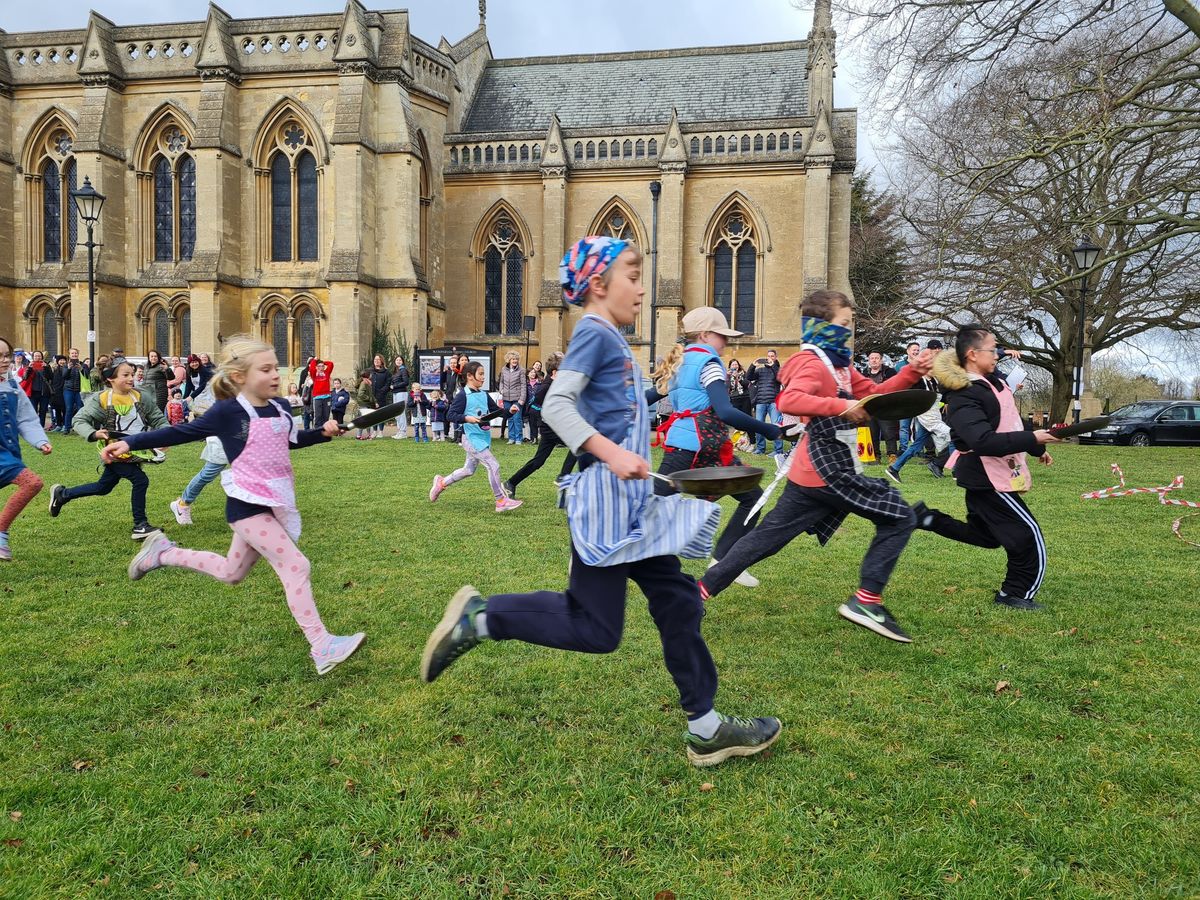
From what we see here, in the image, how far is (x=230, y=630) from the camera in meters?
4.85

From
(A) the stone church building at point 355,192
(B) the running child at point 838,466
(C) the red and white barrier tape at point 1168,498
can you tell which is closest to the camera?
(B) the running child at point 838,466

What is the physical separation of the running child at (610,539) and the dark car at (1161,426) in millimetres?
27786

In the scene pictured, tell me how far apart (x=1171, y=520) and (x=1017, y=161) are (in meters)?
6.96

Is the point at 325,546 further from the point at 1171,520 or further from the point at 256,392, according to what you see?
the point at 1171,520

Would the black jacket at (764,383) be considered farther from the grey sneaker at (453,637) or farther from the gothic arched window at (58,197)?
the gothic arched window at (58,197)

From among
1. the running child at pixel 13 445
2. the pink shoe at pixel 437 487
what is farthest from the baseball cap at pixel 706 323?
the running child at pixel 13 445

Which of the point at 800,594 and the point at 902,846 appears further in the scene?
the point at 800,594

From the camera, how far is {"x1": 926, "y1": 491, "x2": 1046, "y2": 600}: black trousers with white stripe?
531cm

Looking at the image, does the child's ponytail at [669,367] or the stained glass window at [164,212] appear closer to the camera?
the child's ponytail at [669,367]

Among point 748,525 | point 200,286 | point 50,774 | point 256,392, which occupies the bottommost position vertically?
point 50,774

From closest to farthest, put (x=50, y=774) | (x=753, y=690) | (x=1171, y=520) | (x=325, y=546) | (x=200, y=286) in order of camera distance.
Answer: (x=50, y=774) < (x=753, y=690) < (x=325, y=546) < (x=1171, y=520) < (x=200, y=286)

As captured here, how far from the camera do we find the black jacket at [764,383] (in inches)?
559

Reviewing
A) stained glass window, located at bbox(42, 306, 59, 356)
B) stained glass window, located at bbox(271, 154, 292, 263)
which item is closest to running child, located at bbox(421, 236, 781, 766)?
stained glass window, located at bbox(271, 154, 292, 263)

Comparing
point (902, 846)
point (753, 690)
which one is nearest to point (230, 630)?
point (753, 690)
